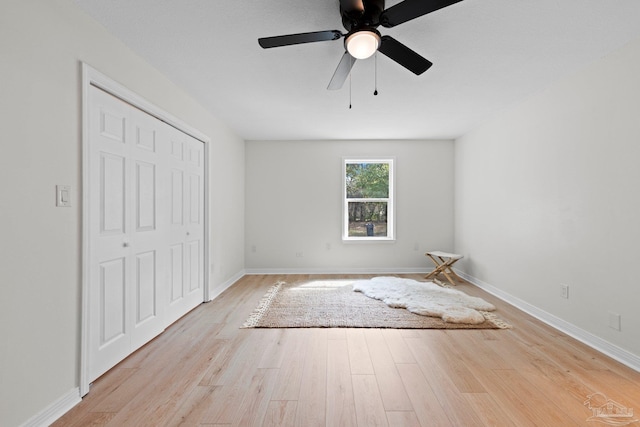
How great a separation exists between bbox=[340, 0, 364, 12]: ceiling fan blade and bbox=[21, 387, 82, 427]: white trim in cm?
272

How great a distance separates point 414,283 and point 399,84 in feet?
9.10

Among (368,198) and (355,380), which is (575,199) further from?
(368,198)

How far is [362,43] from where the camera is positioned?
A: 175cm

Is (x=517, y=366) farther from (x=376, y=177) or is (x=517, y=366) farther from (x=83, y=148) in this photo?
(x=376, y=177)

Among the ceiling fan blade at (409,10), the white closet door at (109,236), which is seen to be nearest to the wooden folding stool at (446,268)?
the ceiling fan blade at (409,10)

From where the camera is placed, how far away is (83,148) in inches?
73.6

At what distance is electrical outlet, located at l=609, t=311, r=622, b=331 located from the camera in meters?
2.32

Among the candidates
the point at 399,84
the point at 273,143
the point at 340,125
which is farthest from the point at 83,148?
the point at 273,143

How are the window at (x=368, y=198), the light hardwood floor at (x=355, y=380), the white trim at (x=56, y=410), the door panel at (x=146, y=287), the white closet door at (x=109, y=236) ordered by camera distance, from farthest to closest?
the window at (x=368, y=198)
the door panel at (x=146, y=287)
the white closet door at (x=109, y=236)
the light hardwood floor at (x=355, y=380)
the white trim at (x=56, y=410)

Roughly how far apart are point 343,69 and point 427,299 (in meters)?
2.82

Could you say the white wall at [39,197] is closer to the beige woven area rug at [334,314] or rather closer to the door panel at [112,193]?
the door panel at [112,193]

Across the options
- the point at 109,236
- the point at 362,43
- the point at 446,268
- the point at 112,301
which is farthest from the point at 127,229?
the point at 446,268

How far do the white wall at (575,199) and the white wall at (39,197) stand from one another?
3.83 m

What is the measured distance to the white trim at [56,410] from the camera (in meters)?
1.55
